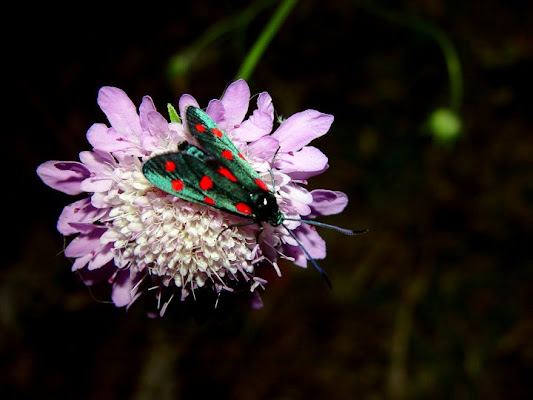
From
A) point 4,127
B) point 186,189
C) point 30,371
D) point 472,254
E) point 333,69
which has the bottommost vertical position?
point 472,254

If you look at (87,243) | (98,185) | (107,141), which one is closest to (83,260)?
(87,243)

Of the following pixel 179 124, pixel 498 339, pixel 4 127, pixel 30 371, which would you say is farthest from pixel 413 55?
pixel 30 371

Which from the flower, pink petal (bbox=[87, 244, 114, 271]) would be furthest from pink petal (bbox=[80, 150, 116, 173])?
pink petal (bbox=[87, 244, 114, 271])

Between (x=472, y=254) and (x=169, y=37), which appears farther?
(x=472, y=254)

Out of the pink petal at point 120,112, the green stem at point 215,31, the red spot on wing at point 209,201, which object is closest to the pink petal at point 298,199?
the red spot on wing at point 209,201

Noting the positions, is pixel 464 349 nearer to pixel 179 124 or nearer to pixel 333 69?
pixel 333 69
